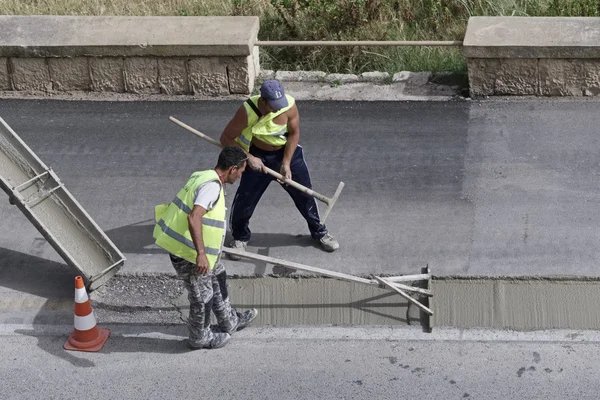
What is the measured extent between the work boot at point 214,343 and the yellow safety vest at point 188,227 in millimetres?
646

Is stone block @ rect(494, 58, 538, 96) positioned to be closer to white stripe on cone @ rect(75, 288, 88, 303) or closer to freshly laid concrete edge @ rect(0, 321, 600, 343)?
freshly laid concrete edge @ rect(0, 321, 600, 343)

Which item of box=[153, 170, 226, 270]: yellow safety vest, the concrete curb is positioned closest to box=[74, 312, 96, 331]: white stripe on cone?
the concrete curb

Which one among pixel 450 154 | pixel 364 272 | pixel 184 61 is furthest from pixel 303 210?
pixel 184 61

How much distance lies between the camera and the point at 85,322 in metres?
7.09

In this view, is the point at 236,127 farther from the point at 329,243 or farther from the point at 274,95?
the point at 329,243

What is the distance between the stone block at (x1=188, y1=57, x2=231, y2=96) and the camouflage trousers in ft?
12.0

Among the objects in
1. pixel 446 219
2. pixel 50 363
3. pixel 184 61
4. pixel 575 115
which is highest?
pixel 184 61

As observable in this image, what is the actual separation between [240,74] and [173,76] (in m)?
0.69

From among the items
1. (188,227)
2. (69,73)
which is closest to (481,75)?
(69,73)

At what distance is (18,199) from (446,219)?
11.1 ft

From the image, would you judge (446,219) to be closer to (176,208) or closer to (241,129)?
(241,129)

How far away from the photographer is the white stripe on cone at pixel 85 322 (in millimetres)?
7070

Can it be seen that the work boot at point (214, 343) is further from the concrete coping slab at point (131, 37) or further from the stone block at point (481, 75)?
the stone block at point (481, 75)

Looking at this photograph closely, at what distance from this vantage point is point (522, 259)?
25.4 ft
